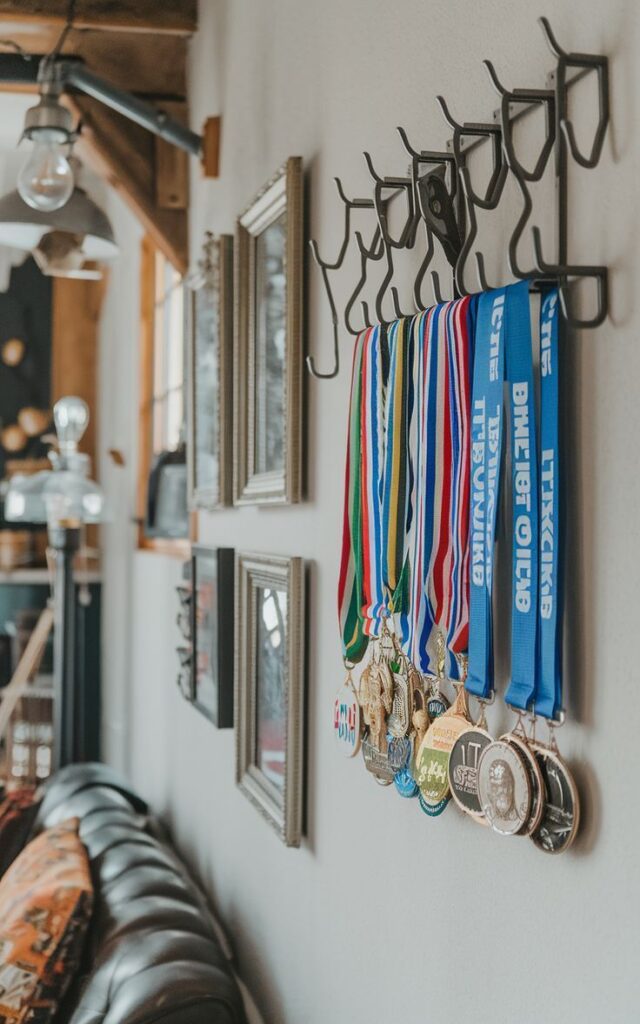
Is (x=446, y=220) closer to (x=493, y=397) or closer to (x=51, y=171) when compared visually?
(x=493, y=397)

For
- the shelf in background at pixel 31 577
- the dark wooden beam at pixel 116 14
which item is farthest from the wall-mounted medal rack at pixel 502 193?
the shelf in background at pixel 31 577

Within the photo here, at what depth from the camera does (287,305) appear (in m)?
1.93

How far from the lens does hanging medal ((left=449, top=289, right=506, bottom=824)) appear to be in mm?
1045

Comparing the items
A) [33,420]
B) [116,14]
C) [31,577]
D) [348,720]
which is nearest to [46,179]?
[116,14]

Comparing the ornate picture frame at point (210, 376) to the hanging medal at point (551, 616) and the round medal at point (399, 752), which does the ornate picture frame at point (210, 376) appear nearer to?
the round medal at point (399, 752)

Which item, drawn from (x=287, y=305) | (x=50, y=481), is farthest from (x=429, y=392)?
(x=50, y=481)

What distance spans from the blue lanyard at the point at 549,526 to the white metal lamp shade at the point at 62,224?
1927 mm

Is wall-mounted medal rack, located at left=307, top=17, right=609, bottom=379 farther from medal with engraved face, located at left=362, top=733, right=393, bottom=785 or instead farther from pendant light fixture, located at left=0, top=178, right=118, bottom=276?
pendant light fixture, located at left=0, top=178, right=118, bottom=276

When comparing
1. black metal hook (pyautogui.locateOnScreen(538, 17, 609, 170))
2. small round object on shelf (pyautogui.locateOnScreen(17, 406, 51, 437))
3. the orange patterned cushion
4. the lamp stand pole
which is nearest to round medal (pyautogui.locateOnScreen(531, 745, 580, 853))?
black metal hook (pyautogui.locateOnScreen(538, 17, 609, 170))

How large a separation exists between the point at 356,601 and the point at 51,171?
1.26 m

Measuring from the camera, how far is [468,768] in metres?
1.13

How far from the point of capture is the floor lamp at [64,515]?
4.52 meters

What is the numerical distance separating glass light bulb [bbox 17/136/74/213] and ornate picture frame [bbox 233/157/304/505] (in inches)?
14.1

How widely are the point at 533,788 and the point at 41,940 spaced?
1493mm
